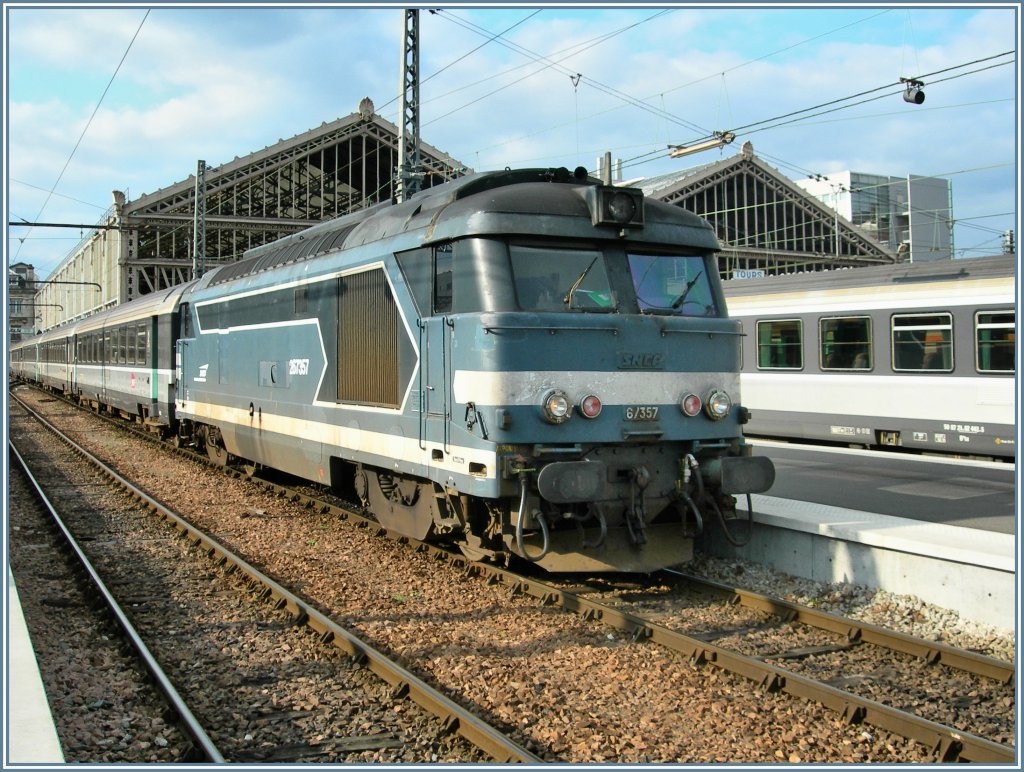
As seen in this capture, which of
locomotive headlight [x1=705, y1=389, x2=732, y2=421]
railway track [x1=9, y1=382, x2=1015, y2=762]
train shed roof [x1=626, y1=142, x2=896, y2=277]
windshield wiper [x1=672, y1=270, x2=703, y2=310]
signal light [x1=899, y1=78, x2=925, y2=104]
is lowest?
railway track [x1=9, y1=382, x2=1015, y2=762]

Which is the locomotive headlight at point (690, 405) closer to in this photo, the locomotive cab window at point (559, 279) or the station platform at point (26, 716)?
the locomotive cab window at point (559, 279)

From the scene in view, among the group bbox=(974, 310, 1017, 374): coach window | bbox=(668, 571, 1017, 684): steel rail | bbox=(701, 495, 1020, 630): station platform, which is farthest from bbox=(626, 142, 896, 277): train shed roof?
bbox=(668, 571, 1017, 684): steel rail

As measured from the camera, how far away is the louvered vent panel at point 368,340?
8.54m

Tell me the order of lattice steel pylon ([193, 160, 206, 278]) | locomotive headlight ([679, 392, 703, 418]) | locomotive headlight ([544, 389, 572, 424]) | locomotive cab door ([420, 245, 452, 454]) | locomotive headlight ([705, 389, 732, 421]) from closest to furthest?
1. locomotive headlight ([544, 389, 572, 424])
2. locomotive cab door ([420, 245, 452, 454])
3. locomotive headlight ([679, 392, 703, 418])
4. locomotive headlight ([705, 389, 732, 421])
5. lattice steel pylon ([193, 160, 206, 278])

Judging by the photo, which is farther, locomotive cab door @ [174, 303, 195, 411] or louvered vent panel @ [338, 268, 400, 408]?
locomotive cab door @ [174, 303, 195, 411]

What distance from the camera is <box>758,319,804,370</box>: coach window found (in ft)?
54.6

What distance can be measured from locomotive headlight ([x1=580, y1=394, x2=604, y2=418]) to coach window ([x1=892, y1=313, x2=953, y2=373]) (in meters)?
9.22

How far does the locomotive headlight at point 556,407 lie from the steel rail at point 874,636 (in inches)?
86.8

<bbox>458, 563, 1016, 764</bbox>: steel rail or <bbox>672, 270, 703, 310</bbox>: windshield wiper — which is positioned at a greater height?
<bbox>672, 270, 703, 310</bbox>: windshield wiper

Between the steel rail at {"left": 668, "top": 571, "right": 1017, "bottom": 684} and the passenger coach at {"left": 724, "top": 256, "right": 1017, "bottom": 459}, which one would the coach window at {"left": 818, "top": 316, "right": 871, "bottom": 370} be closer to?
the passenger coach at {"left": 724, "top": 256, "right": 1017, "bottom": 459}

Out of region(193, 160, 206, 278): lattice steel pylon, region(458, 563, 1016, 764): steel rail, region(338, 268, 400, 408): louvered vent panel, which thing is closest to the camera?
region(458, 563, 1016, 764): steel rail

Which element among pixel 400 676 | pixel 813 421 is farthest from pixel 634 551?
pixel 813 421

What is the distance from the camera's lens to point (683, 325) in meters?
7.70

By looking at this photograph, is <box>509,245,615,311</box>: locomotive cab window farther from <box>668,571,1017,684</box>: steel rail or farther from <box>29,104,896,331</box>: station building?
<box>29,104,896,331</box>: station building
